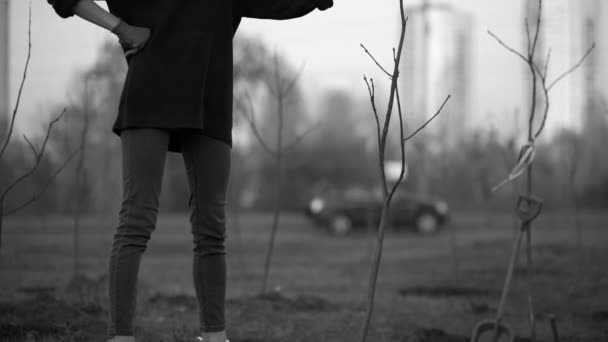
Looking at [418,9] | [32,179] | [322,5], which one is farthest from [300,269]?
[418,9]

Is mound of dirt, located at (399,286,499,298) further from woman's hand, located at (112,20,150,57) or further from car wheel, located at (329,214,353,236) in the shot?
car wheel, located at (329,214,353,236)

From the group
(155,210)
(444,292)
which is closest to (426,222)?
(444,292)

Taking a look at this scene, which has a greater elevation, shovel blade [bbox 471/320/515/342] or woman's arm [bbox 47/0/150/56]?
woman's arm [bbox 47/0/150/56]

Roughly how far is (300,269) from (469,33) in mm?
26763

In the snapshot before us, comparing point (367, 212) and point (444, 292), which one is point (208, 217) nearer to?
point (444, 292)

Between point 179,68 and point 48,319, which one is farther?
point 48,319

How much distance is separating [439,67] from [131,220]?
28057mm

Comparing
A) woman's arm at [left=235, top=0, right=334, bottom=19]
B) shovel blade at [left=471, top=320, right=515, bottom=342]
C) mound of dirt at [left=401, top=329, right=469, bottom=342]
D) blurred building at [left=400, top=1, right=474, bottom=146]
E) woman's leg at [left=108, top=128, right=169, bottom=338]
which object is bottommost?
mound of dirt at [left=401, top=329, right=469, bottom=342]

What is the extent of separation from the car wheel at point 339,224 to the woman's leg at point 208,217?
736 inches

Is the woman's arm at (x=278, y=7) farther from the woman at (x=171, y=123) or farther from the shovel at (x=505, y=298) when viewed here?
the shovel at (x=505, y=298)

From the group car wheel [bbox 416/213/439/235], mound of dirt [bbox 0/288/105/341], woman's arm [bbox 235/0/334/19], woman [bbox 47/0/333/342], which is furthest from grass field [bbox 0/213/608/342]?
car wheel [bbox 416/213/439/235]

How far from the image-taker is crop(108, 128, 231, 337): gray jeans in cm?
232

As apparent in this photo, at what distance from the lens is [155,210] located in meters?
2.37

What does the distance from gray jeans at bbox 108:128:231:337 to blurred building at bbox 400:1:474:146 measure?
16753 mm
